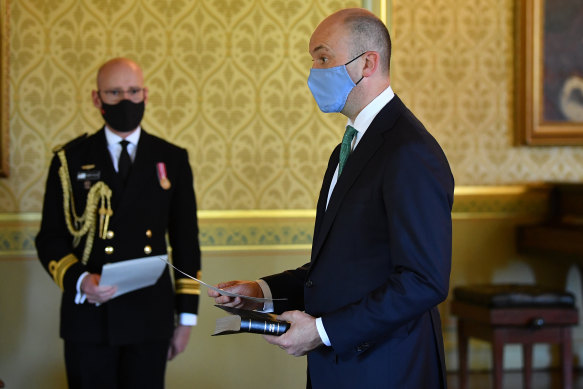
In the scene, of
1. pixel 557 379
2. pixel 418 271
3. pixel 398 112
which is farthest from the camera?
pixel 557 379

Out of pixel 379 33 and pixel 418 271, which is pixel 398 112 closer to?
pixel 379 33

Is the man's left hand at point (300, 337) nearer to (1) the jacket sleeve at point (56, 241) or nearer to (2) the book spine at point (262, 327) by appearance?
(2) the book spine at point (262, 327)

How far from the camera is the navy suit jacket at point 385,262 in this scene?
1734mm

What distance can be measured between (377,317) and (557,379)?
147 inches

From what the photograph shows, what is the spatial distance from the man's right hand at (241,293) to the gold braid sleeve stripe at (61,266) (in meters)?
0.99

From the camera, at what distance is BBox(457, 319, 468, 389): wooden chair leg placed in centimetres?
472

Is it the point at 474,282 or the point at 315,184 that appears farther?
the point at 474,282

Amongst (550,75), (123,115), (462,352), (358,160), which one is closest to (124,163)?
(123,115)

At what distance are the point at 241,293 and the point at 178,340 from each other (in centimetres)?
115

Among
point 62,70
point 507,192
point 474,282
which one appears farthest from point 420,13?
point 62,70

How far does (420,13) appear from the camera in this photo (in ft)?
16.7

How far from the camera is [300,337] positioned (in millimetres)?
1796

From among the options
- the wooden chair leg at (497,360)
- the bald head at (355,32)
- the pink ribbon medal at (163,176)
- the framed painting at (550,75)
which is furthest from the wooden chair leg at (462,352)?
the bald head at (355,32)

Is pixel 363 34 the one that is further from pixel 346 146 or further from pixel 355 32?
pixel 346 146
